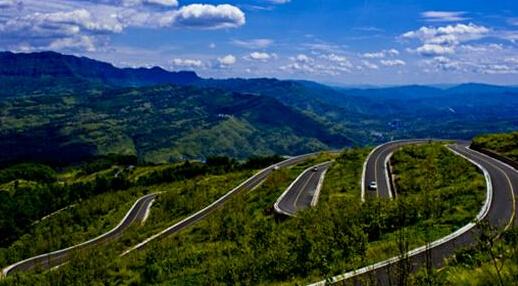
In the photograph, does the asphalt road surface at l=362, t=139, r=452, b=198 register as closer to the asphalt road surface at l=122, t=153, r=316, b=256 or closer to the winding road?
the winding road

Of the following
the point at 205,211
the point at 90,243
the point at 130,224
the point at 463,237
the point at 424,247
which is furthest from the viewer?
the point at 130,224

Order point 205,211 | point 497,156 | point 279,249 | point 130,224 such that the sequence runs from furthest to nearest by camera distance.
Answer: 1. point 130,224
2. point 205,211
3. point 497,156
4. point 279,249

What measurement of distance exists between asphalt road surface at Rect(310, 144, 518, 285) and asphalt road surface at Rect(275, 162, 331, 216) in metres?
18.0

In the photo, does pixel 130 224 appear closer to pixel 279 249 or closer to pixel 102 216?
pixel 102 216

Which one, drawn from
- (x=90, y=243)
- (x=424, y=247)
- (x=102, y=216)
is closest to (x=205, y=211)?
(x=90, y=243)

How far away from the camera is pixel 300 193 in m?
63.9

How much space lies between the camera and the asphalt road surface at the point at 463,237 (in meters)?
12.0

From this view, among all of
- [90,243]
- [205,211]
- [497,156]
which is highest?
[497,156]

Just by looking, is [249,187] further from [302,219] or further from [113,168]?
[113,168]

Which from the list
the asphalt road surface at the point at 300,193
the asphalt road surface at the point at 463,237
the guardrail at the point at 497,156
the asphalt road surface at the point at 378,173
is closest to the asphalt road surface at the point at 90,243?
the asphalt road surface at the point at 300,193

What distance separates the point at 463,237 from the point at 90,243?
199ft

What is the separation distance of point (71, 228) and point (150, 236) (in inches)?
1701

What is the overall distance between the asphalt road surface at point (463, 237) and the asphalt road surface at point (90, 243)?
146ft

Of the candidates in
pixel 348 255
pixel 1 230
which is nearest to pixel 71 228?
pixel 1 230
